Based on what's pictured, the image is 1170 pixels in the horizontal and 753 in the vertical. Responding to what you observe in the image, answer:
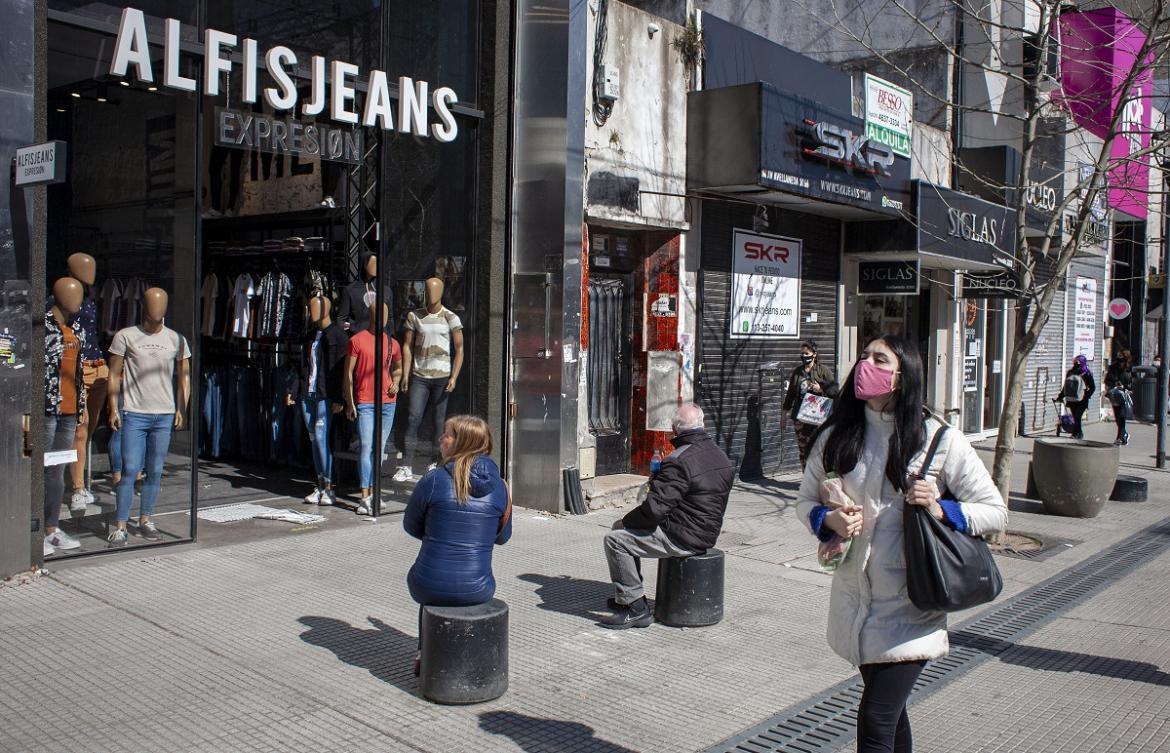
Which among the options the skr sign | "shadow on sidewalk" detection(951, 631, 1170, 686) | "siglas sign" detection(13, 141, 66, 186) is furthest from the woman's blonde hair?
the skr sign

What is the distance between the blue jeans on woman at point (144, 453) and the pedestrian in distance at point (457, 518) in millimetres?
3552

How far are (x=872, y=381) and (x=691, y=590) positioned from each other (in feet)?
10.7

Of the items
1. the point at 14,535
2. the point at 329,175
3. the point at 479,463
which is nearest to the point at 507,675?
the point at 479,463

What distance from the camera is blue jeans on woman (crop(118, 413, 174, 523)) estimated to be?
305 inches

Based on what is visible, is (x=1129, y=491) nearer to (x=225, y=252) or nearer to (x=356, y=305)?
(x=356, y=305)

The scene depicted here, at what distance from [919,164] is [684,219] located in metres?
5.19

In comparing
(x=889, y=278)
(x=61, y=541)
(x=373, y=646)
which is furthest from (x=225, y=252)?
(x=889, y=278)

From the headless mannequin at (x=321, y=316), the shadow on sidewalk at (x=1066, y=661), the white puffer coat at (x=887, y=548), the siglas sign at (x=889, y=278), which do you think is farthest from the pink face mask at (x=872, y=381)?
the siglas sign at (x=889, y=278)

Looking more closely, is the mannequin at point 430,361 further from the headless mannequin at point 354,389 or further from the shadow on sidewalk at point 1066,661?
the shadow on sidewalk at point 1066,661

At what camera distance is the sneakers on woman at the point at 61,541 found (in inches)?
292

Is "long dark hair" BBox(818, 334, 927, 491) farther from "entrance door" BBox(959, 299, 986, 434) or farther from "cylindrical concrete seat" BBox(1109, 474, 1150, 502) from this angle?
"entrance door" BBox(959, 299, 986, 434)

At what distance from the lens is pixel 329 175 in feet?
34.3

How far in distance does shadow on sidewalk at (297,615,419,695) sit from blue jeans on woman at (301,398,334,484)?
3451 mm

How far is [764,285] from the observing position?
1317 centimetres
